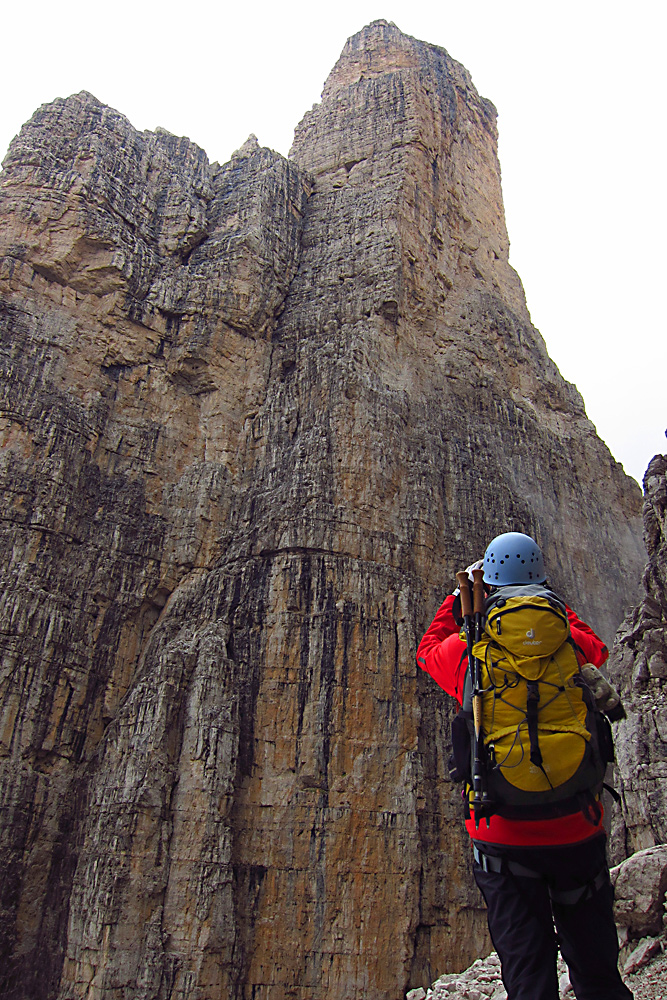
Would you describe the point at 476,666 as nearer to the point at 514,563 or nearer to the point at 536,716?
the point at 536,716

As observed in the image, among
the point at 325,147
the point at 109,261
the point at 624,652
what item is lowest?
the point at 624,652

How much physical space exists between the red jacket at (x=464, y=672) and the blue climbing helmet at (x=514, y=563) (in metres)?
0.25

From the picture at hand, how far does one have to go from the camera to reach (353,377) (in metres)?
14.3

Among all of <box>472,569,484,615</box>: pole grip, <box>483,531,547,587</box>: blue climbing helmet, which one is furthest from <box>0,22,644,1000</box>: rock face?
<box>472,569,484,615</box>: pole grip

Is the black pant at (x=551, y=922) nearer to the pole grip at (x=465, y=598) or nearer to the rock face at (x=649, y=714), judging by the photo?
the pole grip at (x=465, y=598)

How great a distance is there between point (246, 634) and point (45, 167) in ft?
38.1

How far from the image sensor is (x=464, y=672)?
3.39m

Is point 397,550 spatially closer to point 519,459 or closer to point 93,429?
point 519,459

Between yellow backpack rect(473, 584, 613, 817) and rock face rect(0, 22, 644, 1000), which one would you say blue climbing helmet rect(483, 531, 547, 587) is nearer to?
yellow backpack rect(473, 584, 613, 817)

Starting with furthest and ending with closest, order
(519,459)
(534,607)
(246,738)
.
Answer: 1. (519,459)
2. (246,738)
3. (534,607)

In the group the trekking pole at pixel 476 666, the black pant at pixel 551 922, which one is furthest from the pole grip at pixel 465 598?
the black pant at pixel 551 922

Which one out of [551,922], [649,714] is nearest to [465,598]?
[551,922]

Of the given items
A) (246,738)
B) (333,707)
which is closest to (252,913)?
(246,738)

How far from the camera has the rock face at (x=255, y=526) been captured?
10445 millimetres
